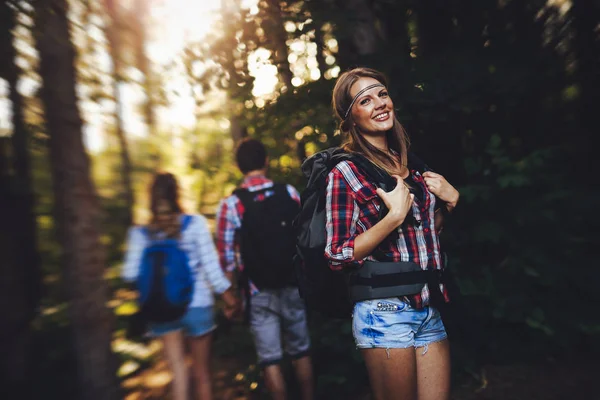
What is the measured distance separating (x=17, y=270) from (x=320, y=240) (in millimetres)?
4654

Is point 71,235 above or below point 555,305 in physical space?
above

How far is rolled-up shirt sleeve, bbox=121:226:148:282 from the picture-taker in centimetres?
312

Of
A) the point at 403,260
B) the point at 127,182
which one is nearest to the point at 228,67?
the point at 403,260

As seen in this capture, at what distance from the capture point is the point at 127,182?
11047 millimetres

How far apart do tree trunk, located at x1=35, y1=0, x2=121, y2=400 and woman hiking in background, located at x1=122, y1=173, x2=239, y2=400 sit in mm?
624

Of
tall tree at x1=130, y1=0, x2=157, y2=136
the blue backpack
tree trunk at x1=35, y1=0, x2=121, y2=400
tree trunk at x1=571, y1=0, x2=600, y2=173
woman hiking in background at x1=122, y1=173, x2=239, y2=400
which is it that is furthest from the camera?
tall tree at x1=130, y1=0, x2=157, y2=136

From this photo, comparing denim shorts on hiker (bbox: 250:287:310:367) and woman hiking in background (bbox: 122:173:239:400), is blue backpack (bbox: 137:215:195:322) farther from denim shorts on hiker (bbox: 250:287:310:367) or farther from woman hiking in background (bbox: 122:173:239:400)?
denim shorts on hiker (bbox: 250:287:310:367)

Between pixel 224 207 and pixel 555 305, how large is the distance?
3.09 meters

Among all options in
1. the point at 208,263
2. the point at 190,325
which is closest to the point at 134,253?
the point at 208,263

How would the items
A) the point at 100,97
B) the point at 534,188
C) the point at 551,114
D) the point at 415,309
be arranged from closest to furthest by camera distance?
the point at 415,309 → the point at 534,188 → the point at 551,114 → the point at 100,97

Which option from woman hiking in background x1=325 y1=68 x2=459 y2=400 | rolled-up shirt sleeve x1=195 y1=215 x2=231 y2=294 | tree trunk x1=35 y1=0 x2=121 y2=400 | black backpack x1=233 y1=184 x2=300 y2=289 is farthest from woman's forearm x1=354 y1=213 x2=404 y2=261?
tree trunk x1=35 y1=0 x2=121 y2=400

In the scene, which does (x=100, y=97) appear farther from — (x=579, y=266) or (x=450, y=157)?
(x=579, y=266)

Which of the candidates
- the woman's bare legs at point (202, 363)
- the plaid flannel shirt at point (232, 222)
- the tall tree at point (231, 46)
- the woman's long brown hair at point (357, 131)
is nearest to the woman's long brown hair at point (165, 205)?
the plaid flannel shirt at point (232, 222)

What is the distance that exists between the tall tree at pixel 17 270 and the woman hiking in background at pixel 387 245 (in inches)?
167
